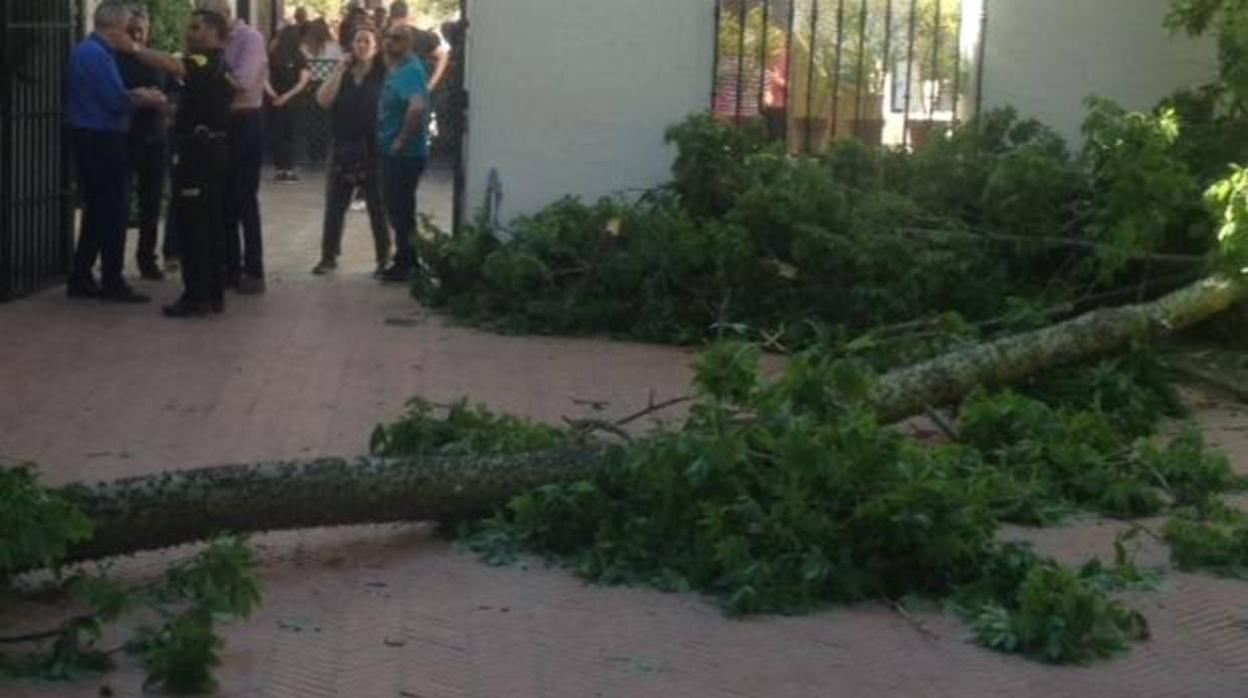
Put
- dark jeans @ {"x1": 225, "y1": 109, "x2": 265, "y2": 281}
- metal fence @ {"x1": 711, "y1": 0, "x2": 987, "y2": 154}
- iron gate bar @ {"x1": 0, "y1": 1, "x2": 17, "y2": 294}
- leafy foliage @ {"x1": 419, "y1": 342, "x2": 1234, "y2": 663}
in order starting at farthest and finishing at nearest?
1. metal fence @ {"x1": 711, "y1": 0, "x2": 987, "y2": 154}
2. dark jeans @ {"x1": 225, "y1": 109, "x2": 265, "y2": 281}
3. iron gate bar @ {"x1": 0, "y1": 1, "x2": 17, "y2": 294}
4. leafy foliage @ {"x1": 419, "y1": 342, "x2": 1234, "y2": 663}

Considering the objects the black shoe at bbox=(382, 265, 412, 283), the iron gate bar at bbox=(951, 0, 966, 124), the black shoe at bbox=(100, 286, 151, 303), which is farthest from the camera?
the black shoe at bbox=(382, 265, 412, 283)

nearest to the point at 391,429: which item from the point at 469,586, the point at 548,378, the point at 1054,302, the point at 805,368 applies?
the point at 469,586

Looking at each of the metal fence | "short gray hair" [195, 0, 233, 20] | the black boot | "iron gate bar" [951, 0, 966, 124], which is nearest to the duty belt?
"short gray hair" [195, 0, 233, 20]

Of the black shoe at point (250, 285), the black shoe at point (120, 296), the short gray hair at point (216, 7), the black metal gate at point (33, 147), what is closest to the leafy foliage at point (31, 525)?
the short gray hair at point (216, 7)

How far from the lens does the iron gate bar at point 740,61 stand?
15664 mm

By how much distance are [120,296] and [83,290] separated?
258 millimetres

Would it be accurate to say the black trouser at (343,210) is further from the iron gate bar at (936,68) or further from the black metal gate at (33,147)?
the iron gate bar at (936,68)

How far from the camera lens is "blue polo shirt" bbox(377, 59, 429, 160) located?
16.1 m

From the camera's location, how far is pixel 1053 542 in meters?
8.95

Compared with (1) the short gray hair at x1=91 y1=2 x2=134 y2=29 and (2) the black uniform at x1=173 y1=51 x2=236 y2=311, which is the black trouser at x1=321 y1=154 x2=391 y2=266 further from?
(2) the black uniform at x1=173 y1=51 x2=236 y2=311

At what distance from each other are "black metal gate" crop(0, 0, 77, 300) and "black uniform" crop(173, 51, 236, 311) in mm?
1138

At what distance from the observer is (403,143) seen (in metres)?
16.0

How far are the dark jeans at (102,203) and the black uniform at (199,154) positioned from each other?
727 mm

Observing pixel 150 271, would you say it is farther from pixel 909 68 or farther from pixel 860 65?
pixel 909 68
